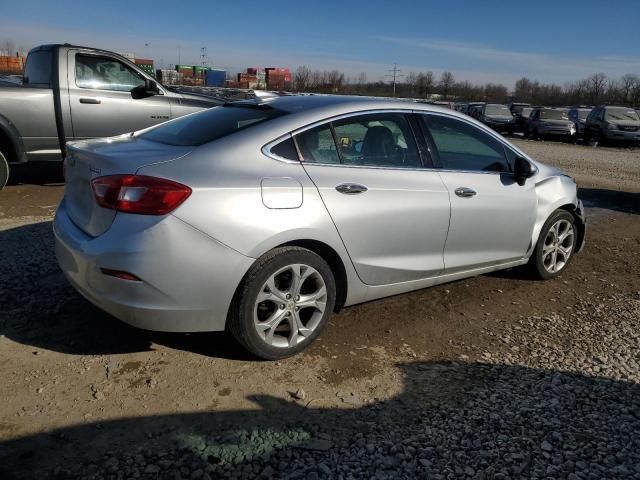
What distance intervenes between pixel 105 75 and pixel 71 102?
70 cm

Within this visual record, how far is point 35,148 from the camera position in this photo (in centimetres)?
749

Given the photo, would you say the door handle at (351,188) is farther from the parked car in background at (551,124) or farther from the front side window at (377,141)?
the parked car in background at (551,124)

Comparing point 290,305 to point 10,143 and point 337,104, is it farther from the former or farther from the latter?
point 10,143

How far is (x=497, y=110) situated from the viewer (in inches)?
1214

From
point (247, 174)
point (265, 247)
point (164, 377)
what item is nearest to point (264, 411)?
point (164, 377)

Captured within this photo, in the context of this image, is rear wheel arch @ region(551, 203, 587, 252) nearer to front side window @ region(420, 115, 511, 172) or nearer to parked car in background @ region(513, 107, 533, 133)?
front side window @ region(420, 115, 511, 172)

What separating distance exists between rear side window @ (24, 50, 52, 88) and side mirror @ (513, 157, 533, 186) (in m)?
6.25

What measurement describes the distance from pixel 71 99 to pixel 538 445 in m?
7.21

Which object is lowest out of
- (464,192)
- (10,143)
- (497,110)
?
(10,143)

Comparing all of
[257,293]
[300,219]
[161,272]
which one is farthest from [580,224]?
[161,272]

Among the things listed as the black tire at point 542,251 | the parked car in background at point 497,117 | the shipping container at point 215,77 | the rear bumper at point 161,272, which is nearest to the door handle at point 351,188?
the rear bumper at point 161,272

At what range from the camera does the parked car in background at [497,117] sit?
2986cm

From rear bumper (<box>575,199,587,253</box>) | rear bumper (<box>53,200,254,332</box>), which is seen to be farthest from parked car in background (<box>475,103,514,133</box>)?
rear bumper (<box>53,200,254,332</box>)

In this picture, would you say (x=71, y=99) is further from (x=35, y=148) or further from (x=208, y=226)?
(x=208, y=226)
